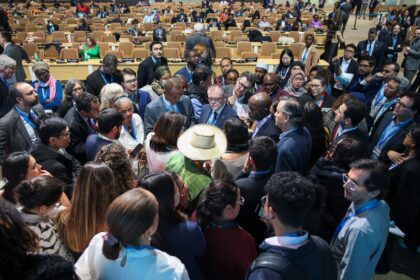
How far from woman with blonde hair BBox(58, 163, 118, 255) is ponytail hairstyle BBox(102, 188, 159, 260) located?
1.35 ft

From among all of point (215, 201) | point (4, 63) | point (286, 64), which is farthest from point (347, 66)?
point (4, 63)

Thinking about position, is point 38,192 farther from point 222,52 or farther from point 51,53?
point 51,53

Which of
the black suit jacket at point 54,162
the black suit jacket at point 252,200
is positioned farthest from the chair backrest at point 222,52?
the black suit jacket at point 252,200

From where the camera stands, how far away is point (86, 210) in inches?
73.2

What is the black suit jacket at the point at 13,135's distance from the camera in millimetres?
3184

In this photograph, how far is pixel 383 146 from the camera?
350 cm

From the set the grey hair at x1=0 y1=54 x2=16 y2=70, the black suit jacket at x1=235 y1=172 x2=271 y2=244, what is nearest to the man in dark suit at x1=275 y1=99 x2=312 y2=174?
the black suit jacket at x1=235 y1=172 x2=271 y2=244

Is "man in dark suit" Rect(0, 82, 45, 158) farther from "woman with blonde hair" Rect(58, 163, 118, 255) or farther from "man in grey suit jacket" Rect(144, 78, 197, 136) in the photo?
"woman with blonde hair" Rect(58, 163, 118, 255)

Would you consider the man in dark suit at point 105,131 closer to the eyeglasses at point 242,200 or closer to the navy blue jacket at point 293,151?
the eyeglasses at point 242,200

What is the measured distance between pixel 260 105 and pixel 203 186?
157 cm

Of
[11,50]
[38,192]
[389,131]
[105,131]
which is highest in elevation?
[11,50]

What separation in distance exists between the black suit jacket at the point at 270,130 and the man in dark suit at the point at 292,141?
0.30m

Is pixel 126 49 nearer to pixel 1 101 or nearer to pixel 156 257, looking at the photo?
pixel 1 101

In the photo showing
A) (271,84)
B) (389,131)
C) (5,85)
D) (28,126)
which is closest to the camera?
(28,126)
